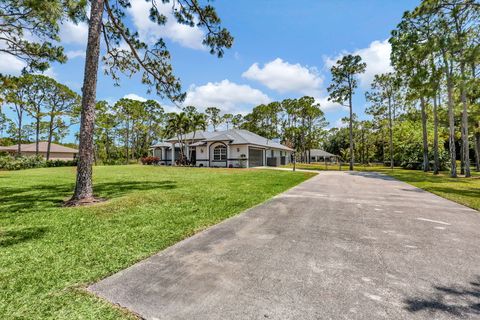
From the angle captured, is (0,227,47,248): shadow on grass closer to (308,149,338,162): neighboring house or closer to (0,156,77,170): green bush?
(0,156,77,170): green bush

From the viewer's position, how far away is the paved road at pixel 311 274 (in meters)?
2.27

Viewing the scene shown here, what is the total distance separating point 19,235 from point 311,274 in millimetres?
4952

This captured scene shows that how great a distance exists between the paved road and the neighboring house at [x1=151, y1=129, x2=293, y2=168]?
23.0 meters

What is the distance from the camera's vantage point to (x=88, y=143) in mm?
7242

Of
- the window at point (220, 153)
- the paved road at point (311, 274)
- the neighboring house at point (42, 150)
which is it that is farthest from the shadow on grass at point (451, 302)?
the neighboring house at point (42, 150)

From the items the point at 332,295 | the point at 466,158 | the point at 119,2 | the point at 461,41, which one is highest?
the point at 119,2

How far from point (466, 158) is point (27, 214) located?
23552mm

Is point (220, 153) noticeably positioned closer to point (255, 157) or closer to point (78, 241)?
point (255, 157)

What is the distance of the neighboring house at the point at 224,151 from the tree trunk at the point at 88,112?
2037cm

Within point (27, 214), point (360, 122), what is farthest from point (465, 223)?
point (360, 122)

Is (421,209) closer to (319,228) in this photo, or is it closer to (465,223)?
(465,223)

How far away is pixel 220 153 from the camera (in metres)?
29.3

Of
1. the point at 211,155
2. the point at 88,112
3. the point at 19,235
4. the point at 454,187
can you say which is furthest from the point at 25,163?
the point at 454,187

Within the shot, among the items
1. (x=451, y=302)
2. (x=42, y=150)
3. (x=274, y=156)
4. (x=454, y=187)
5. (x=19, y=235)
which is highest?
(x=42, y=150)
